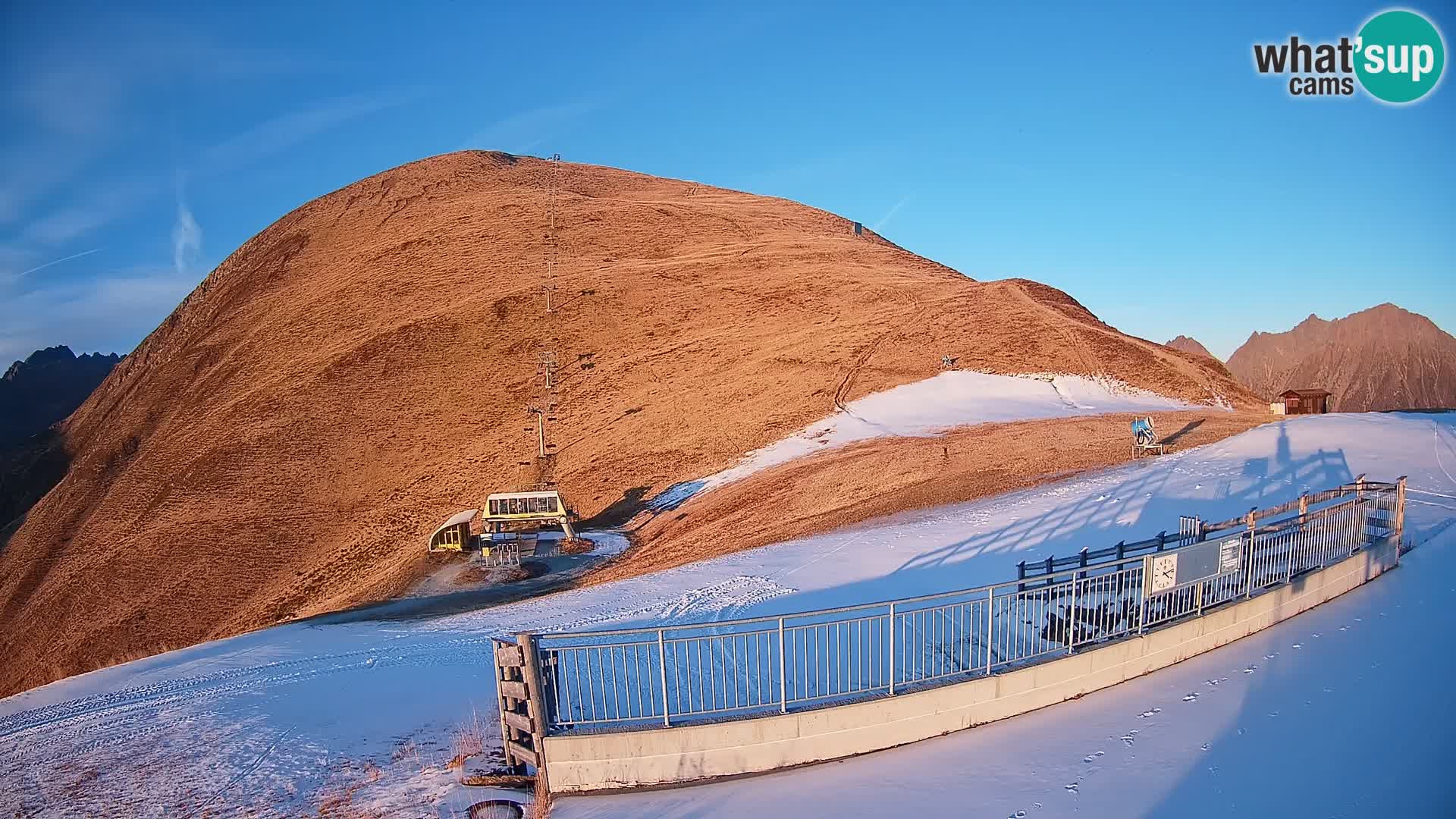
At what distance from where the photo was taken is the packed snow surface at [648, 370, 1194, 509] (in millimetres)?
33344

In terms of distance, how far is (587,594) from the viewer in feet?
60.0

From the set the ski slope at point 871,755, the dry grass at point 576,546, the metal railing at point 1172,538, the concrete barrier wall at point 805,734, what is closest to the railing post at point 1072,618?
the concrete barrier wall at point 805,734

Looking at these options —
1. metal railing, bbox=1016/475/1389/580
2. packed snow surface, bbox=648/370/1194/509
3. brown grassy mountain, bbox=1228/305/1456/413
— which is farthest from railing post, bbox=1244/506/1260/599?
brown grassy mountain, bbox=1228/305/1456/413

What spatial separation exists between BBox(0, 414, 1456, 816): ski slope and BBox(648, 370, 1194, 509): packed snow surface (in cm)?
1388

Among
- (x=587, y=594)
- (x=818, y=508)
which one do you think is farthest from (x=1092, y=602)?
(x=818, y=508)

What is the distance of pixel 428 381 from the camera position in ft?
179

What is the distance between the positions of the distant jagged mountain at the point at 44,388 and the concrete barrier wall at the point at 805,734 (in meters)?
134

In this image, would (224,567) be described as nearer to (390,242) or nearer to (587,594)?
(587,594)

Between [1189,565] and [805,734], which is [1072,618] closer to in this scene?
[1189,565]

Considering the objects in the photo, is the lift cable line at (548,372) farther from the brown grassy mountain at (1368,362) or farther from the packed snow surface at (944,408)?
the brown grassy mountain at (1368,362)

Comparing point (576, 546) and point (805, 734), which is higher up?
point (805, 734)

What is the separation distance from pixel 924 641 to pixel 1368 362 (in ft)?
492

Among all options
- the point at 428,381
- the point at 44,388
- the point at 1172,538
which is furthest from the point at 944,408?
the point at 44,388

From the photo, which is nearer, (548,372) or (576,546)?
(576,546)
